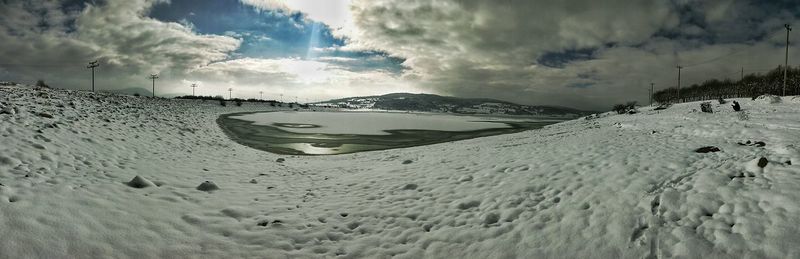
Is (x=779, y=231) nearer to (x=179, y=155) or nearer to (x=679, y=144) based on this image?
(x=679, y=144)

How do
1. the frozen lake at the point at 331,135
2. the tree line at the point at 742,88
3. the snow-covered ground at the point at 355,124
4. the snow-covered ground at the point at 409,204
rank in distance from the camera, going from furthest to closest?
the tree line at the point at 742,88 → the snow-covered ground at the point at 355,124 → the frozen lake at the point at 331,135 → the snow-covered ground at the point at 409,204

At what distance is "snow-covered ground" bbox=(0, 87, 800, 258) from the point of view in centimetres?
530

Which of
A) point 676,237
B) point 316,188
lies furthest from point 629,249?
point 316,188

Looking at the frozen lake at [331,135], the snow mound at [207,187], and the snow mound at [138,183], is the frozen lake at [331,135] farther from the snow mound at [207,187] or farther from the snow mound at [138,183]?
the snow mound at [138,183]

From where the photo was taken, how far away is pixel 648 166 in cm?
921

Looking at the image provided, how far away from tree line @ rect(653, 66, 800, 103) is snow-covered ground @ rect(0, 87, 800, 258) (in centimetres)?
7019

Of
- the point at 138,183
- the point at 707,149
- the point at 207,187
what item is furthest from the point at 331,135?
the point at 707,149

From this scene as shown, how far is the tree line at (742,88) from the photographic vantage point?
2953 inches

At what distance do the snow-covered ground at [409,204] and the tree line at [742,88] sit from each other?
70192mm

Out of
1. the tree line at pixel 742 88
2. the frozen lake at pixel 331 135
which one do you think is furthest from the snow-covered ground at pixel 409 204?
the tree line at pixel 742 88

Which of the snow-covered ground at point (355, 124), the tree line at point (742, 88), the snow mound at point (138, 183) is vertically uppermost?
the tree line at point (742, 88)

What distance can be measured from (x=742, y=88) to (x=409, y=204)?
127991 mm

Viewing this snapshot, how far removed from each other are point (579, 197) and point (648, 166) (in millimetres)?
3097

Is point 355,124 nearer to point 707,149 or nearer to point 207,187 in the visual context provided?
point 207,187
